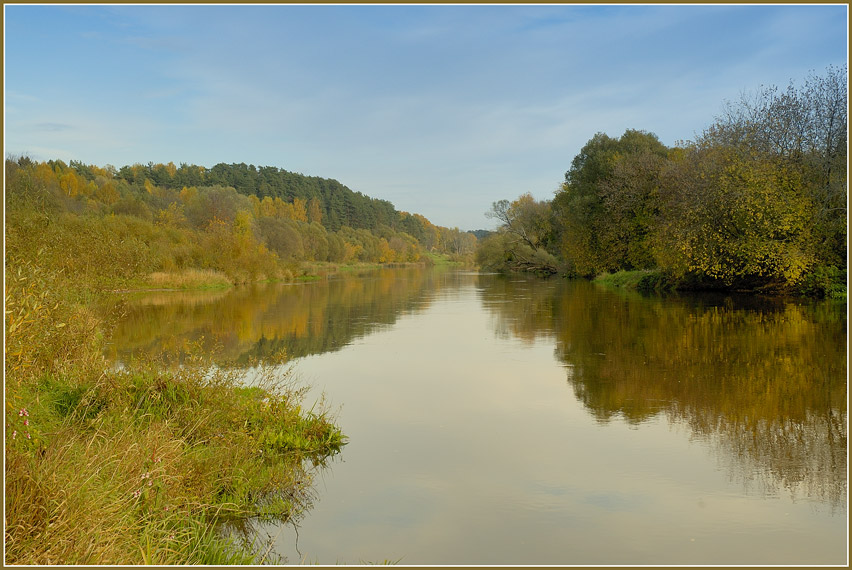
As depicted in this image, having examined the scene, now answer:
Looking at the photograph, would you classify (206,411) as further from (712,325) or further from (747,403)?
(712,325)

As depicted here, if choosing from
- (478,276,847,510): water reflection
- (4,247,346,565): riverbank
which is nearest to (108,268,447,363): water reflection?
(4,247,346,565): riverbank

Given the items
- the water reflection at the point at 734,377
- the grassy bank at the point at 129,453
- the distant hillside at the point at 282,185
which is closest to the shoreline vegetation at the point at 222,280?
the grassy bank at the point at 129,453

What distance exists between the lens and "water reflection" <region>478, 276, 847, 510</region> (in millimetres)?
7199

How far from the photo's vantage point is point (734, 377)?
451 inches

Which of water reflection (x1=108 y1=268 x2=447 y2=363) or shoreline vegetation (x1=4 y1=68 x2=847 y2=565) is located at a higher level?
shoreline vegetation (x1=4 y1=68 x2=847 y2=565)

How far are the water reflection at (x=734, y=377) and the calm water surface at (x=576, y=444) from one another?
0.05m

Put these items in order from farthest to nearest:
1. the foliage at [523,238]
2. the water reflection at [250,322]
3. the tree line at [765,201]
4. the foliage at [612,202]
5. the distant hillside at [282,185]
Result: the distant hillside at [282,185] < the foliage at [523,238] < the foliage at [612,202] < the tree line at [765,201] < the water reflection at [250,322]

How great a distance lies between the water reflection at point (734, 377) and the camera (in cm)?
720

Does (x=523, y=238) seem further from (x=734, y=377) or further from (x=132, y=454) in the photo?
(x=132, y=454)

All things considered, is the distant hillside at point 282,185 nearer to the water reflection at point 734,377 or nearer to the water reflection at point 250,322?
the water reflection at point 250,322

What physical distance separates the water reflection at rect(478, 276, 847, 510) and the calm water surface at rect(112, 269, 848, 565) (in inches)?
1.8

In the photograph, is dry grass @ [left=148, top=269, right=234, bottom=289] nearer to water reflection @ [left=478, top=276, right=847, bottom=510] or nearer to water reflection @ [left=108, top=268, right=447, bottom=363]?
water reflection @ [left=108, top=268, right=447, bottom=363]

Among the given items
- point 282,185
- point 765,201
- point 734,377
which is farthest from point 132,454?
point 282,185

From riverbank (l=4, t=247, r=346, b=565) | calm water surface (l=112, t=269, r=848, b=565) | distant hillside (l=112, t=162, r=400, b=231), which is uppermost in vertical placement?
distant hillside (l=112, t=162, r=400, b=231)
